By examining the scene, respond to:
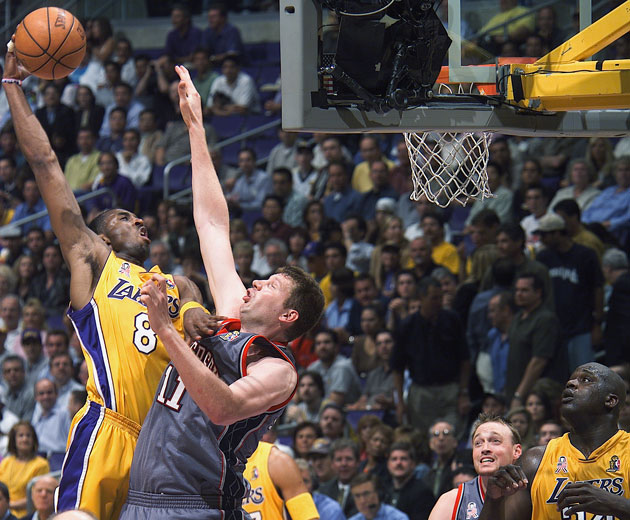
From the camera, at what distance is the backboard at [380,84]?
15.9 ft

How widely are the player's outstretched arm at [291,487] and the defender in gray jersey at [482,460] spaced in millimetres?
1586

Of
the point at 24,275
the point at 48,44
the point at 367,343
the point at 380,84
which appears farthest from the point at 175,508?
the point at 24,275

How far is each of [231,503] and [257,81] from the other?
11.1 meters

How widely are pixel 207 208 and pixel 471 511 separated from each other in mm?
1902

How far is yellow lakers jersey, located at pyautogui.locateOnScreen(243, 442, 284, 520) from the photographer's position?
22.4 feet

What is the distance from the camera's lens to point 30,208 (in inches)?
560

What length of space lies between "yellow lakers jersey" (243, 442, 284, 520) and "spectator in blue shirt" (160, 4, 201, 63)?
362 inches

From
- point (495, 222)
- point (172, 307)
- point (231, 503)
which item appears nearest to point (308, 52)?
point (172, 307)

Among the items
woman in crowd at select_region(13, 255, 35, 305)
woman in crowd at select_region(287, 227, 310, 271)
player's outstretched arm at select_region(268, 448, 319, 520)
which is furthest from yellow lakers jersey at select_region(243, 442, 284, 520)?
woman in crowd at select_region(13, 255, 35, 305)

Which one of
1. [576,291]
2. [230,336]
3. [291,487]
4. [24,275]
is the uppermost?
[230,336]

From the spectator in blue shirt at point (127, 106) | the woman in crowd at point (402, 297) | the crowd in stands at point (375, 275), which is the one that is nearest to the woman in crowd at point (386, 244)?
the crowd in stands at point (375, 275)

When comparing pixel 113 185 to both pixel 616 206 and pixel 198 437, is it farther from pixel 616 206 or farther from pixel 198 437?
pixel 198 437

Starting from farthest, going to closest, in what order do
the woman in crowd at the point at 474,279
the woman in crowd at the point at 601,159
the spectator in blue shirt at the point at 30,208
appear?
1. the spectator in blue shirt at the point at 30,208
2. the woman in crowd at the point at 601,159
3. the woman in crowd at the point at 474,279

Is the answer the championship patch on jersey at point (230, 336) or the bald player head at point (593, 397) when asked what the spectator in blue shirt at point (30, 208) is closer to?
the championship patch on jersey at point (230, 336)
